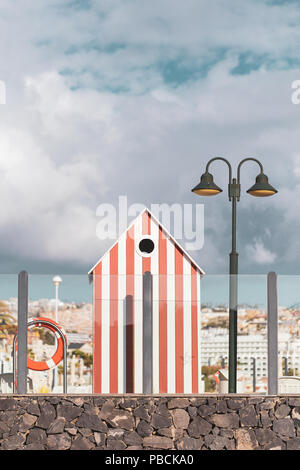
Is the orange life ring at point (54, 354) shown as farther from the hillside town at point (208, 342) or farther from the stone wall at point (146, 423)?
the stone wall at point (146, 423)

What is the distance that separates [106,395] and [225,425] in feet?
6.68

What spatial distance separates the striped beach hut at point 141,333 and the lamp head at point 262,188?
10.2 ft

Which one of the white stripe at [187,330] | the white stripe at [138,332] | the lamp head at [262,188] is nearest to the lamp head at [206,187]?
the lamp head at [262,188]

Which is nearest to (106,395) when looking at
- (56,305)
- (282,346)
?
(56,305)

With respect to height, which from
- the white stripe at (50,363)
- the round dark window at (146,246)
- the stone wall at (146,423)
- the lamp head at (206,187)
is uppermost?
the lamp head at (206,187)

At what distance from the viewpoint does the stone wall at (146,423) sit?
40.5 feet

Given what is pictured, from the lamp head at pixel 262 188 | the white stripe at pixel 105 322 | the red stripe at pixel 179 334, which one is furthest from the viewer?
the lamp head at pixel 262 188

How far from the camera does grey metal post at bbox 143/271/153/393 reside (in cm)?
1266

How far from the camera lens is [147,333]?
1283cm

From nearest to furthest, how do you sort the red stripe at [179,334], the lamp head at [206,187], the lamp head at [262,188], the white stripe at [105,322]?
the red stripe at [179,334] → the white stripe at [105,322] → the lamp head at [206,187] → the lamp head at [262,188]

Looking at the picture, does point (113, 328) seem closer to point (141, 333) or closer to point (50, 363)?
point (141, 333)
